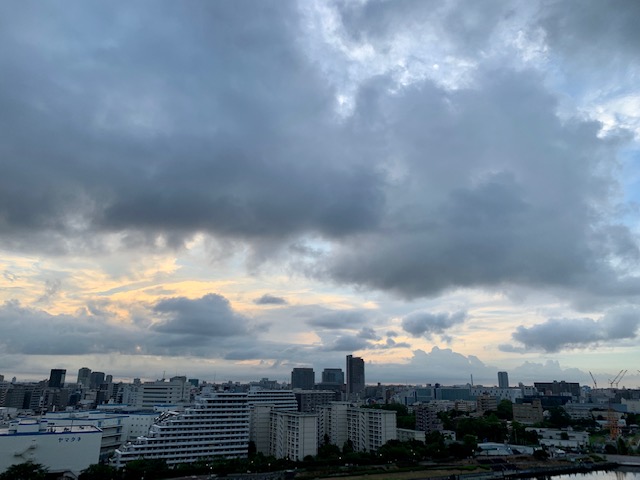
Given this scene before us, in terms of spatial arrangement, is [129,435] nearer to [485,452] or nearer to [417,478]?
[417,478]

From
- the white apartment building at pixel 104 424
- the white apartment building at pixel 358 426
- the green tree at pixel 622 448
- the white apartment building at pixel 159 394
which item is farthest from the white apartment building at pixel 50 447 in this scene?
the green tree at pixel 622 448

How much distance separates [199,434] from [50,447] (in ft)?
55.8

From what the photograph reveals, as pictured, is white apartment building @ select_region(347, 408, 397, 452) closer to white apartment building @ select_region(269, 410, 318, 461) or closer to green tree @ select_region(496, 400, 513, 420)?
white apartment building @ select_region(269, 410, 318, 461)

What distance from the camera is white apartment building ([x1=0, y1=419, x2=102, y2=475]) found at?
49.7 meters

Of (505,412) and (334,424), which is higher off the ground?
(334,424)

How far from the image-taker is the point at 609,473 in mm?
68375

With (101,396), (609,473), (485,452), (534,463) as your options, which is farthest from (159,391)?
(609,473)

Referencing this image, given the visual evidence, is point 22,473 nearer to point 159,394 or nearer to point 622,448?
point 159,394

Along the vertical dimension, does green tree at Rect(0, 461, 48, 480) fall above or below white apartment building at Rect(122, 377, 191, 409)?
below

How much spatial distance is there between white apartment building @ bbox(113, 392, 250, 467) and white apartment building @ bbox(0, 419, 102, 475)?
355 centimetres

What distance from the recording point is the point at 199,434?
59125 millimetres

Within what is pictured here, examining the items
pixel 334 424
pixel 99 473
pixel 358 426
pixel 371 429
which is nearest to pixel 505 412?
pixel 358 426

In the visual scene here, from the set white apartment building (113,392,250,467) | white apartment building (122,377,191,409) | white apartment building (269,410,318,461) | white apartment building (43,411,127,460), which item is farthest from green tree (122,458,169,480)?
white apartment building (122,377,191,409)

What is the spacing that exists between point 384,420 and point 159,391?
223ft
